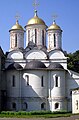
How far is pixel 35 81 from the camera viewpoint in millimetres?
43188

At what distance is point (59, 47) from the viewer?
4784 centimetres

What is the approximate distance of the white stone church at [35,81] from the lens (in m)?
43.3

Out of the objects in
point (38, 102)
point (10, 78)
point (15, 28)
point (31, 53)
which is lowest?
point (38, 102)

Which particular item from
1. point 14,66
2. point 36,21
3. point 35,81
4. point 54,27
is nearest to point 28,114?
point 35,81

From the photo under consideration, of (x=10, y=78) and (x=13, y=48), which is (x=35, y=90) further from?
(x=13, y=48)

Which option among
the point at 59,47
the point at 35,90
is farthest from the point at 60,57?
the point at 35,90

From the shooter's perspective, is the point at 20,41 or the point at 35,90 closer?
the point at 35,90

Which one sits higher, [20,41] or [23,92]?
[20,41]

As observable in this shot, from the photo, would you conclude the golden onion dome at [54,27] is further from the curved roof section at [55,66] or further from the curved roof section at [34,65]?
the curved roof section at [34,65]

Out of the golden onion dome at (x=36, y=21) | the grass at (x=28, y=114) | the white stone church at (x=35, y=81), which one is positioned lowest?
the grass at (x=28, y=114)

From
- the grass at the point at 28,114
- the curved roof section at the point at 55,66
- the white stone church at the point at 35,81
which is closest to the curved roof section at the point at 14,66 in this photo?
the white stone church at the point at 35,81

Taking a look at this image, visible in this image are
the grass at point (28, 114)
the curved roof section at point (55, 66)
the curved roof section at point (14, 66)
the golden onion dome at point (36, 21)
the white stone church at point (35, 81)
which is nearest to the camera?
the grass at point (28, 114)

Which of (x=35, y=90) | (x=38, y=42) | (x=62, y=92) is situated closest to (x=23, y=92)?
(x=35, y=90)

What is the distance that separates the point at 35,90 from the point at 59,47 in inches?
311
